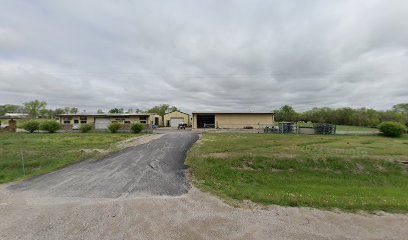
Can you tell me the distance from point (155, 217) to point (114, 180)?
410 cm

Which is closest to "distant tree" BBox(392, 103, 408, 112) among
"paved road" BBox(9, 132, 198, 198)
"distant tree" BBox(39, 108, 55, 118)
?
"paved road" BBox(9, 132, 198, 198)

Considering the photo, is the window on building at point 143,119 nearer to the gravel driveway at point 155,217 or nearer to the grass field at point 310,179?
the grass field at point 310,179

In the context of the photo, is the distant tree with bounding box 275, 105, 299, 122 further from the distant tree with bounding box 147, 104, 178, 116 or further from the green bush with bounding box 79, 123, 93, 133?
the green bush with bounding box 79, 123, 93, 133

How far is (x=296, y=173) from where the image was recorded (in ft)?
36.2

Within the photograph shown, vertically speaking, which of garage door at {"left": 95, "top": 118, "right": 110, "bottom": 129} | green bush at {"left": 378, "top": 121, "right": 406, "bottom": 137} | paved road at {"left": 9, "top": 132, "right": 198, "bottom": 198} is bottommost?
paved road at {"left": 9, "top": 132, "right": 198, "bottom": 198}

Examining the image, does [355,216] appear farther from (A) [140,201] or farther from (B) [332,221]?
(A) [140,201]

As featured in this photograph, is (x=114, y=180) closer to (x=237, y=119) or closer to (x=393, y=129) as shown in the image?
(x=237, y=119)

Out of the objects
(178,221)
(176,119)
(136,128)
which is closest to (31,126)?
(136,128)

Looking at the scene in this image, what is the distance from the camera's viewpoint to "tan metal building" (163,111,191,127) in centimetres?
5266

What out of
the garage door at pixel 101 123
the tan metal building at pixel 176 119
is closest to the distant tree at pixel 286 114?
the tan metal building at pixel 176 119

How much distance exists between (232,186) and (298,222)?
3.31 m

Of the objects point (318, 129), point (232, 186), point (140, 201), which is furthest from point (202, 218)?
point (318, 129)

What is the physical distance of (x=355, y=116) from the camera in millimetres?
65625

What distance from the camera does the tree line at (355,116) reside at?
5938 centimetres
